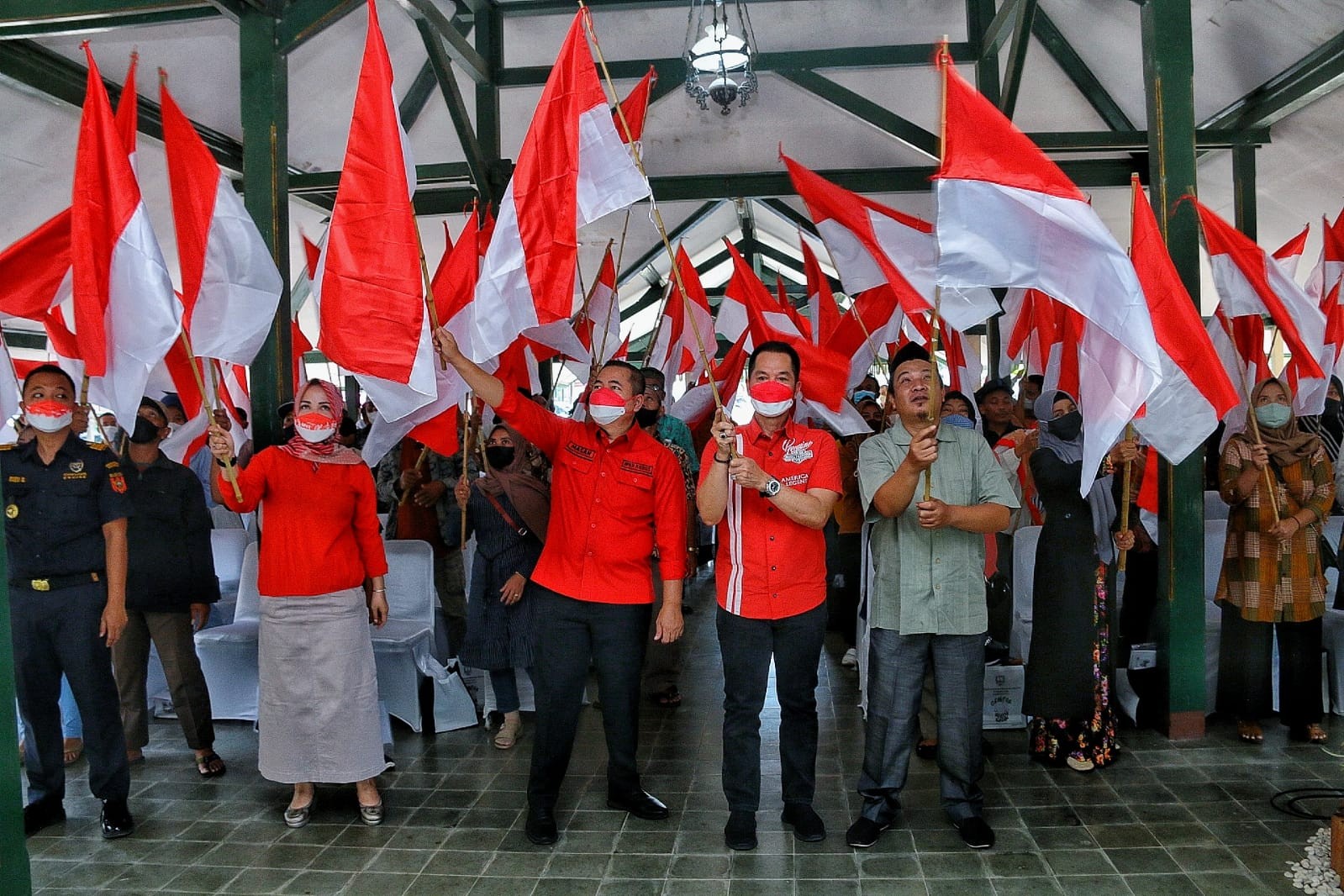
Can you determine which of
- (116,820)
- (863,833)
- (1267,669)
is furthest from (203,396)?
(1267,669)

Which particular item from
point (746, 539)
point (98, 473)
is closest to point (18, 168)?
point (98, 473)

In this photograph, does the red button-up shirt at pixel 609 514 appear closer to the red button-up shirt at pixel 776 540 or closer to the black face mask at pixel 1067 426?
the red button-up shirt at pixel 776 540

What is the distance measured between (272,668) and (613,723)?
4.55 ft

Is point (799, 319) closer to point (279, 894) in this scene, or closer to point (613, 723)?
point (613, 723)

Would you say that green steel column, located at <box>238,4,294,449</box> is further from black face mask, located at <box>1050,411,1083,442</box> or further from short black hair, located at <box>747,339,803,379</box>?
black face mask, located at <box>1050,411,1083,442</box>

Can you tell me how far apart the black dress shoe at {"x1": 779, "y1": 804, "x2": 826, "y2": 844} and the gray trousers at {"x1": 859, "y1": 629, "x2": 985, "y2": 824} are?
0.58ft

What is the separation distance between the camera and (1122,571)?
535 cm

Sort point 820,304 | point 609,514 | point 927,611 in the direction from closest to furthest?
point 927,611 < point 609,514 < point 820,304

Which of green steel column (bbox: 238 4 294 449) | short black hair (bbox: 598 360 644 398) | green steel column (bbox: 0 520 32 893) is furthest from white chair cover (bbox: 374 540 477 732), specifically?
green steel column (bbox: 0 520 32 893)

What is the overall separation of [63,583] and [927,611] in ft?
10.8

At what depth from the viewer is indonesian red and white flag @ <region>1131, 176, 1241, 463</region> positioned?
377cm

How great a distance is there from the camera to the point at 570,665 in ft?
12.4

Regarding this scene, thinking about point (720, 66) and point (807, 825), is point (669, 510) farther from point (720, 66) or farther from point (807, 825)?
point (720, 66)

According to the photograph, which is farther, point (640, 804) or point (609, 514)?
point (640, 804)
